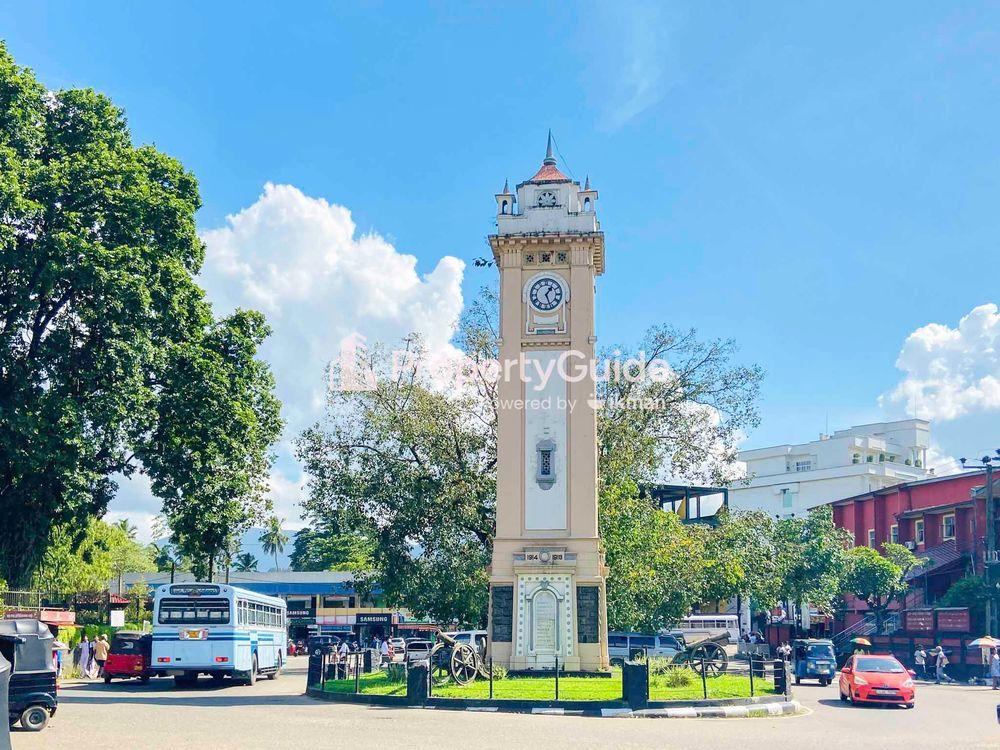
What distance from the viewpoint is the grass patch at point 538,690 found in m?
23.8

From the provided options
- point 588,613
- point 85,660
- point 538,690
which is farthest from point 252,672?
point 538,690

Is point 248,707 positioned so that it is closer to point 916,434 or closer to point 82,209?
point 82,209

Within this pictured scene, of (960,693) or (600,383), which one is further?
(600,383)

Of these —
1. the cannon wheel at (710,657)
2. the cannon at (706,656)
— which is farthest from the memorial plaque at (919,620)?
the cannon wheel at (710,657)

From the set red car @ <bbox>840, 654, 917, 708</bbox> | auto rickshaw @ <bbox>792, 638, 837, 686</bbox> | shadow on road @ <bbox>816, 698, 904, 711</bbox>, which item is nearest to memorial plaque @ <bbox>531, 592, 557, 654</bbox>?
shadow on road @ <bbox>816, 698, 904, 711</bbox>

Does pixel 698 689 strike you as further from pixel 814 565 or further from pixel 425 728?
pixel 814 565

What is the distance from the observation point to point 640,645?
44.5 metres

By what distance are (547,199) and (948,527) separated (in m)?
37.3

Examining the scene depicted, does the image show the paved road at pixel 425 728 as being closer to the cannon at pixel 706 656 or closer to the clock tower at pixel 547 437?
the cannon at pixel 706 656

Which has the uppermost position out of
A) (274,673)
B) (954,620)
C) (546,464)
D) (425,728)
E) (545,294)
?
(545,294)

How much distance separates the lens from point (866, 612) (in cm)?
6109

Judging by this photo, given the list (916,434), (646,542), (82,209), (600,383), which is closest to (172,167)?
(82,209)

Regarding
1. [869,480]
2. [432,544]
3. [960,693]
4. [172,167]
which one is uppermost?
[172,167]

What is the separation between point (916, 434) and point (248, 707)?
8888cm
